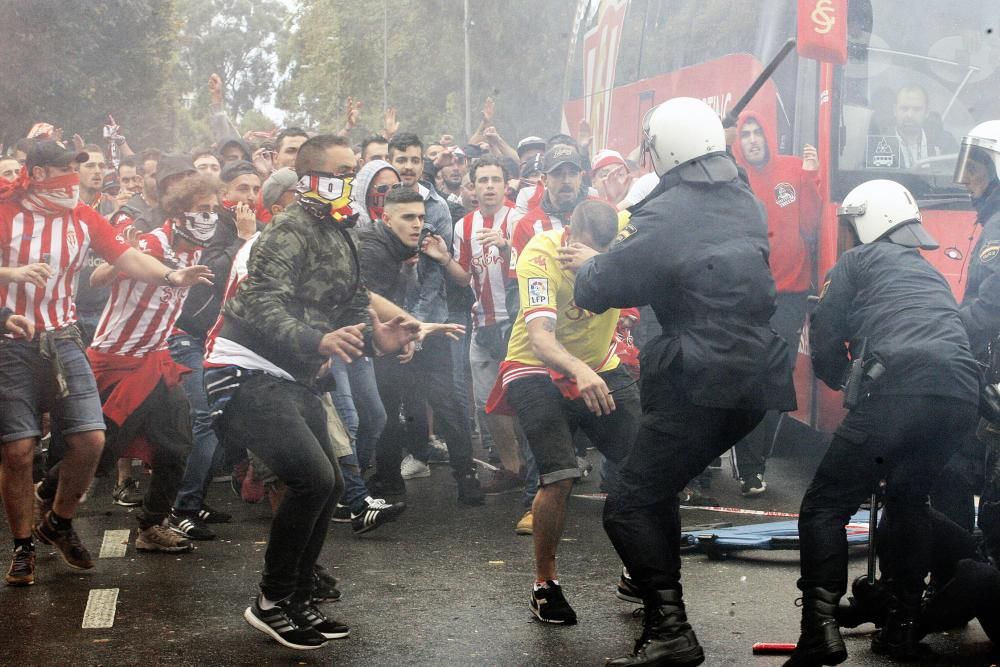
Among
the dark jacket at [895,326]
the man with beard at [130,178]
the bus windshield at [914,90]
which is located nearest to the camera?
the dark jacket at [895,326]

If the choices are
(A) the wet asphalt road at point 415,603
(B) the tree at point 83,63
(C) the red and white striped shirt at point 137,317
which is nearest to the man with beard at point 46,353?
(A) the wet asphalt road at point 415,603

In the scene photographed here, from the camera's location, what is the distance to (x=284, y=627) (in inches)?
209

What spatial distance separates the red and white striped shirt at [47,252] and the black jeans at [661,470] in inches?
114

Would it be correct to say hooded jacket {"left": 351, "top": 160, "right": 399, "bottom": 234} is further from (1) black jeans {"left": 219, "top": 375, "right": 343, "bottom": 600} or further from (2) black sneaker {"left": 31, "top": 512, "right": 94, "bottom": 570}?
(1) black jeans {"left": 219, "top": 375, "right": 343, "bottom": 600}

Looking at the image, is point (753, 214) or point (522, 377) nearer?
point (753, 214)

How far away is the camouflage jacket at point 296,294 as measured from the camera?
5344 mm

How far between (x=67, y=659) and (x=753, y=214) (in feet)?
9.20

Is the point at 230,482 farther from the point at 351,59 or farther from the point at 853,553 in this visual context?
the point at 351,59

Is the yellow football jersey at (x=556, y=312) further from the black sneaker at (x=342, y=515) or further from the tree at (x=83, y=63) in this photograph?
the tree at (x=83, y=63)

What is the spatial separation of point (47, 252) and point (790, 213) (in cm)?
476

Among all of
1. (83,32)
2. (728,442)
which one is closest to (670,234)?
(728,442)

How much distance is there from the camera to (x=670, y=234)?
482cm

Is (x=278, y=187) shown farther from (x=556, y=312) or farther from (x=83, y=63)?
(x=83, y=63)

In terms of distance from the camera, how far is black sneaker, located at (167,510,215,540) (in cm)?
748
